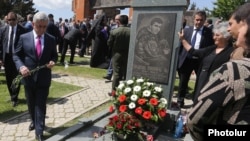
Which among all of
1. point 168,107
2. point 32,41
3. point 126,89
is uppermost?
point 32,41

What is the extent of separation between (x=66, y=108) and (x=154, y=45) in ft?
8.04

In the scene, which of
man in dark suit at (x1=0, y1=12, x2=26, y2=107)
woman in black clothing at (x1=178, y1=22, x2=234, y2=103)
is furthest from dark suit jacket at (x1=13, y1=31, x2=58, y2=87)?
woman in black clothing at (x1=178, y1=22, x2=234, y2=103)

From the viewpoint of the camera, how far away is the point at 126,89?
211 inches

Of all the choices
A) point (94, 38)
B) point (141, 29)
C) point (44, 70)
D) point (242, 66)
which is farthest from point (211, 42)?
point (94, 38)

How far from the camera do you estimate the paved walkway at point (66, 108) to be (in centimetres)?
555

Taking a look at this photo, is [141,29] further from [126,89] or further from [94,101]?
[94,101]

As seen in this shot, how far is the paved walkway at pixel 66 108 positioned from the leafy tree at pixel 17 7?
3440 centimetres

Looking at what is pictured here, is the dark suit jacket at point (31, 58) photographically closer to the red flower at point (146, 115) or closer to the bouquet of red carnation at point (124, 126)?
the bouquet of red carnation at point (124, 126)

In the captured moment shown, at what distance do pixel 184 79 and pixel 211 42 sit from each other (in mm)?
1014

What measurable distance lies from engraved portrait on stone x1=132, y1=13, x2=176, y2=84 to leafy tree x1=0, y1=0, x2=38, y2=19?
37.6 m

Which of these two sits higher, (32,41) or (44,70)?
(32,41)

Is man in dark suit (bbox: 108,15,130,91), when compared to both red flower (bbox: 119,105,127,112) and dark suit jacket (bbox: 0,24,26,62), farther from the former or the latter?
red flower (bbox: 119,105,127,112)

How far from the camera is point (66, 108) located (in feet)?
23.2

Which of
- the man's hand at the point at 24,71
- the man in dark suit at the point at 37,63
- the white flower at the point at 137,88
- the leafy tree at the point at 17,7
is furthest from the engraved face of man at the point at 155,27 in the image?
the leafy tree at the point at 17,7
